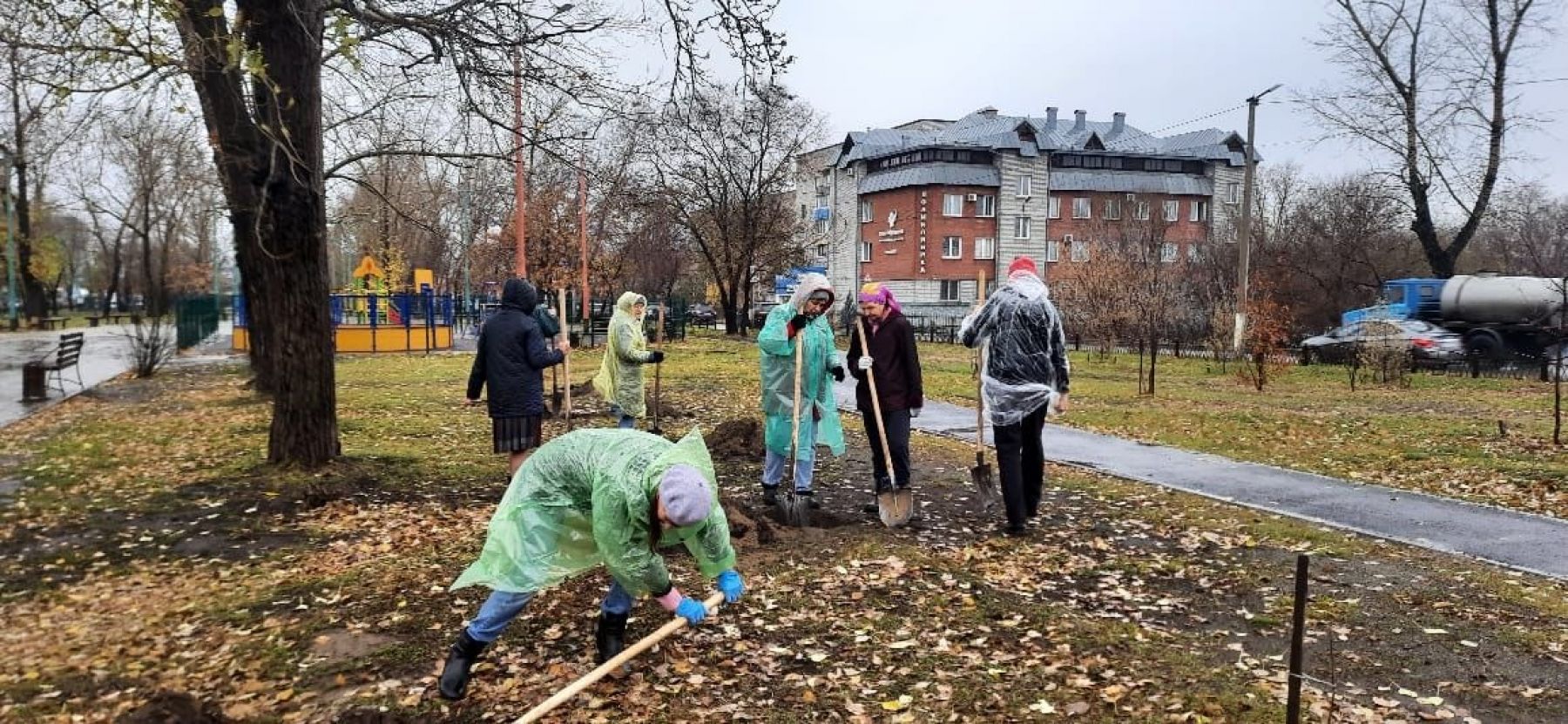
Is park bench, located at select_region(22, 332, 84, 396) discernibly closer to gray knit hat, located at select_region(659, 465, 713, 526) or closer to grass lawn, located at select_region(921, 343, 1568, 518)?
grass lawn, located at select_region(921, 343, 1568, 518)

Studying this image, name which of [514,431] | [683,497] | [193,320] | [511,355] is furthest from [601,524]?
[193,320]

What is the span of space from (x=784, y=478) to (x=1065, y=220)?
1906 inches

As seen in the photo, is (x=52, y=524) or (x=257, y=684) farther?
(x=52, y=524)

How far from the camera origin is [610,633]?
4.13 meters

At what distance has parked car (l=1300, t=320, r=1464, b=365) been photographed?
19.5m

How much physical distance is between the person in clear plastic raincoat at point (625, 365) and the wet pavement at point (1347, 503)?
14.3 ft

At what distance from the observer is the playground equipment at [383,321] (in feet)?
85.5

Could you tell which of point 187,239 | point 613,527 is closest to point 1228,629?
point 613,527

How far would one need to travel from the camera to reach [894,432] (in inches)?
264

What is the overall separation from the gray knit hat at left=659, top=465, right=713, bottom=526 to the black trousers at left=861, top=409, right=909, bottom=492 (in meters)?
3.63

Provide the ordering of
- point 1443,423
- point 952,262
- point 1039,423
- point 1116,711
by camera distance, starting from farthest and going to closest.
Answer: point 952,262 < point 1443,423 < point 1039,423 < point 1116,711

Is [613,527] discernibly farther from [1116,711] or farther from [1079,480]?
[1079,480]

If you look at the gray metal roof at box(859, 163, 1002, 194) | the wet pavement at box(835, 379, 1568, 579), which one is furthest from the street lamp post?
the gray metal roof at box(859, 163, 1002, 194)

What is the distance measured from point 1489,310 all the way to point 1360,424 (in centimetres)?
1611
